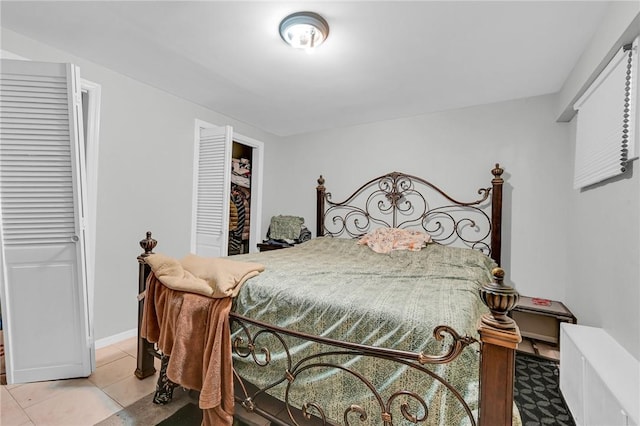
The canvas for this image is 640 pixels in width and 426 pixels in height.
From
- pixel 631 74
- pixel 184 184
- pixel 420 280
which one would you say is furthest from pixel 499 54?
pixel 184 184

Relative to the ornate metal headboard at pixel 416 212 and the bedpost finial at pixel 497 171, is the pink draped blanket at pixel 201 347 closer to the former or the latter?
the ornate metal headboard at pixel 416 212

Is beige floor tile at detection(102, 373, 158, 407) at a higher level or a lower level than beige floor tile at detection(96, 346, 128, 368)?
higher

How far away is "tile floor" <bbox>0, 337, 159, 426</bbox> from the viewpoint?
155cm

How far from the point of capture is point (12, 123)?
5.87ft

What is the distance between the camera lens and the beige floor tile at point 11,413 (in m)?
1.51

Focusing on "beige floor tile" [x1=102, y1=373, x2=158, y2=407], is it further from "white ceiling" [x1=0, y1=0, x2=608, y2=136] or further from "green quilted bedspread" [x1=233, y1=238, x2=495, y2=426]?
"white ceiling" [x1=0, y1=0, x2=608, y2=136]

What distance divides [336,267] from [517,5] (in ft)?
6.24

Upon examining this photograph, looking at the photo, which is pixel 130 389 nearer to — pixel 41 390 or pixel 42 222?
pixel 41 390

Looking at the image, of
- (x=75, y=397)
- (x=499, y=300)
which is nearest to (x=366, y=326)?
(x=499, y=300)

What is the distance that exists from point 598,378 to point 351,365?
45.5 inches

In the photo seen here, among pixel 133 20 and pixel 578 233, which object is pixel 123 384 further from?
pixel 578 233

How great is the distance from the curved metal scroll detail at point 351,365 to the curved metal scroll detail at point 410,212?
2.21m

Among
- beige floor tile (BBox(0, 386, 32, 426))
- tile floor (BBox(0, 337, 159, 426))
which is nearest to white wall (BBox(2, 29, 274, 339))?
tile floor (BBox(0, 337, 159, 426))

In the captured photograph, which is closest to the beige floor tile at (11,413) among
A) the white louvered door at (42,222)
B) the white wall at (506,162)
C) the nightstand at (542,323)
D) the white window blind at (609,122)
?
the white louvered door at (42,222)
